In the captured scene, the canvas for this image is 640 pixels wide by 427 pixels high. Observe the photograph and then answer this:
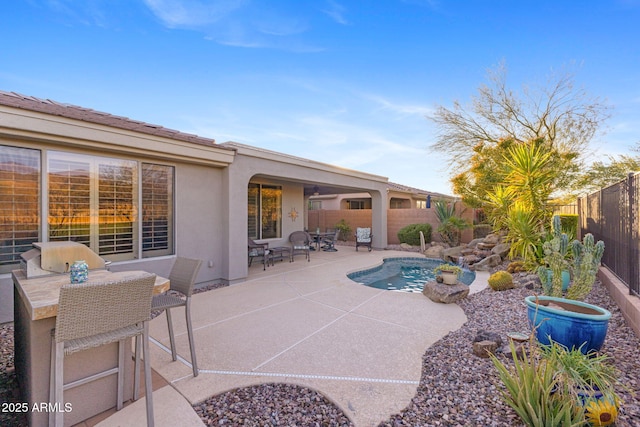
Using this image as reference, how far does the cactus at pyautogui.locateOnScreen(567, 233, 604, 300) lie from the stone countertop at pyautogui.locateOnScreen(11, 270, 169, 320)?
19.1 ft

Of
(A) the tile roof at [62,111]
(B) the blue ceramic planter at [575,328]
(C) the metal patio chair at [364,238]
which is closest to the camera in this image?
(B) the blue ceramic planter at [575,328]

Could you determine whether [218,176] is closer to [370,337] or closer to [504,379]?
[370,337]

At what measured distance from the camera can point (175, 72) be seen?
949 centimetres

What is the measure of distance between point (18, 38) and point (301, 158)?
25.0 ft

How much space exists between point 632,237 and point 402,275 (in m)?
6.28

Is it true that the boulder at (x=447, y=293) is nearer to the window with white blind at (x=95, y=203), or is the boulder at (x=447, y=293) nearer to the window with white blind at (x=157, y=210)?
the window with white blind at (x=157, y=210)

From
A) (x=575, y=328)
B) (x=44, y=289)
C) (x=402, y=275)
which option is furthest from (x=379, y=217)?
(x=44, y=289)

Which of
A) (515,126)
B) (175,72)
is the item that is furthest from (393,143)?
(175,72)

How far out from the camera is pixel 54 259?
3.60m

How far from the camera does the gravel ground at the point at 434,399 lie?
2.52m

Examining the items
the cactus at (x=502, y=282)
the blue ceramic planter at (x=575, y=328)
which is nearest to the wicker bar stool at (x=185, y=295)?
the blue ceramic planter at (x=575, y=328)

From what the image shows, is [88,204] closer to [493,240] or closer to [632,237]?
[632,237]

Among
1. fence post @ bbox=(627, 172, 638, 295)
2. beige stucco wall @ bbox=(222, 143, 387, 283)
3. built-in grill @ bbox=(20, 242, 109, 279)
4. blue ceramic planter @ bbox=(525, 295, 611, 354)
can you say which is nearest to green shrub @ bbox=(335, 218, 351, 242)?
beige stucco wall @ bbox=(222, 143, 387, 283)

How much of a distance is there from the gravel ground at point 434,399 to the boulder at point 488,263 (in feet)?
19.8
